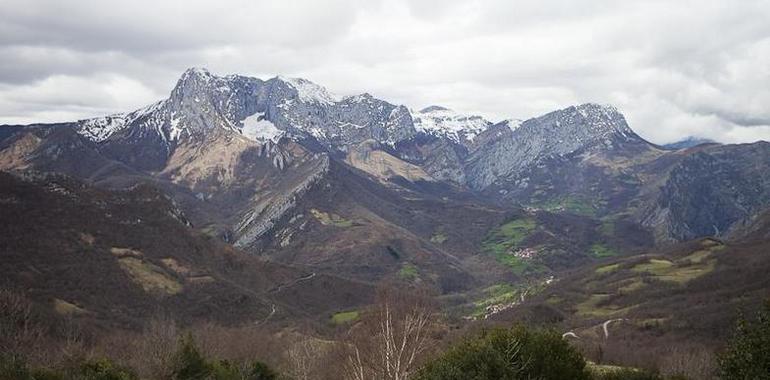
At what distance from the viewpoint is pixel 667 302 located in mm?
178500

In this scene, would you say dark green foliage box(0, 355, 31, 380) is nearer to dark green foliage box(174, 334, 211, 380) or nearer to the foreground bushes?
the foreground bushes

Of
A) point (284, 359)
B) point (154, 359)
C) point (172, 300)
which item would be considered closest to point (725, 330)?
point (284, 359)

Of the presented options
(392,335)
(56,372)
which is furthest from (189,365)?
(392,335)

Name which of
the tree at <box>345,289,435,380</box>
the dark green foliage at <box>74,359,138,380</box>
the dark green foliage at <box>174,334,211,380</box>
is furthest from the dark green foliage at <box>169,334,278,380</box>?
the tree at <box>345,289,435,380</box>

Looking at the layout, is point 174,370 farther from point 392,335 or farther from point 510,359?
point 510,359

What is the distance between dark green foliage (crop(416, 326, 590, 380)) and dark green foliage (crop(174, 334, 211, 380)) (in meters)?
49.8

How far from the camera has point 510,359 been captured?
97.2 ft

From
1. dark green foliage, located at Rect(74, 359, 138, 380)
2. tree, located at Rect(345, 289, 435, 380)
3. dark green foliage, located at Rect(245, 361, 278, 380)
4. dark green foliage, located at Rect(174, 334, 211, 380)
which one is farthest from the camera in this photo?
dark green foliage, located at Rect(245, 361, 278, 380)

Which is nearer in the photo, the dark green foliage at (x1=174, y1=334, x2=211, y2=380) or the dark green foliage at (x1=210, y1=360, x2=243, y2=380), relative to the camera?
the dark green foliage at (x1=174, y1=334, x2=211, y2=380)

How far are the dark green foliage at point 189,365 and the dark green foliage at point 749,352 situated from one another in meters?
61.2

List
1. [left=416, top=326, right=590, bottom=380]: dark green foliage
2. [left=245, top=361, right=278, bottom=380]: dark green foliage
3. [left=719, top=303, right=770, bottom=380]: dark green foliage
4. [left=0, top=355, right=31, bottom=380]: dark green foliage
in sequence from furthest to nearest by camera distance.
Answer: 1. [left=245, top=361, right=278, bottom=380]: dark green foliage
2. [left=0, top=355, right=31, bottom=380]: dark green foliage
3. [left=416, top=326, right=590, bottom=380]: dark green foliage
4. [left=719, top=303, right=770, bottom=380]: dark green foliage

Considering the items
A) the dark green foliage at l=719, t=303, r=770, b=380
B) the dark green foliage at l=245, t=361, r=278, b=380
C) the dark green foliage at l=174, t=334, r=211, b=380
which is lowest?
the dark green foliage at l=245, t=361, r=278, b=380

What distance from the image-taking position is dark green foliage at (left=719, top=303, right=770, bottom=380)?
22.9 m

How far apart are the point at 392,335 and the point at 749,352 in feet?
61.0
